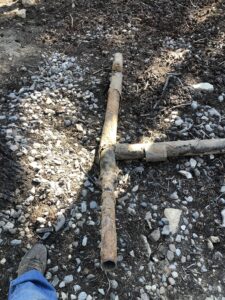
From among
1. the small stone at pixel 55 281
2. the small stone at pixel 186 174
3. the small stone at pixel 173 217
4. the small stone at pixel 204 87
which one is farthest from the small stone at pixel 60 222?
the small stone at pixel 204 87

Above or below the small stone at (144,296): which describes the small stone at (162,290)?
below

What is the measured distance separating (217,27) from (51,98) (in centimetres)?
328

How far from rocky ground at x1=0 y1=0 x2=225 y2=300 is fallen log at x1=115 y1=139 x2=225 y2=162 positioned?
11cm

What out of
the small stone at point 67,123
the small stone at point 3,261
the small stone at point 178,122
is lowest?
the small stone at point 3,261

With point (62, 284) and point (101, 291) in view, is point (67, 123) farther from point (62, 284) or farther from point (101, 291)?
point (101, 291)

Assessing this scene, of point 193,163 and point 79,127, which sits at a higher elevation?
point 79,127

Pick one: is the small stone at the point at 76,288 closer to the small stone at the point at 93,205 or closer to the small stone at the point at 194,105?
the small stone at the point at 93,205

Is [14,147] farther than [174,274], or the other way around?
[14,147]

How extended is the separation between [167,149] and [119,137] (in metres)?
0.67

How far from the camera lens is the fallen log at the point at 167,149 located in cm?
496

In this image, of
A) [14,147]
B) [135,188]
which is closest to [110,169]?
[135,188]

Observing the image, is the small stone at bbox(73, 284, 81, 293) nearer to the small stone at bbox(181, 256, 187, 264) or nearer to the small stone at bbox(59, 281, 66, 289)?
the small stone at bbox(59, 281, 66, 289)

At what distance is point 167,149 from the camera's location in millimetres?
5047

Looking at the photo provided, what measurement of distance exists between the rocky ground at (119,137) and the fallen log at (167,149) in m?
0.11
